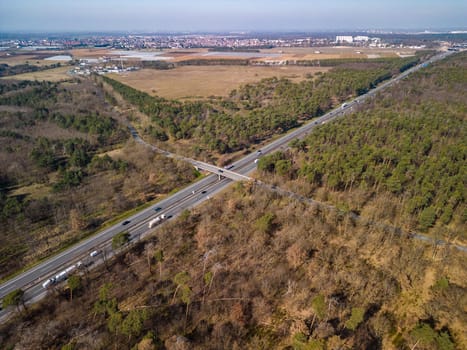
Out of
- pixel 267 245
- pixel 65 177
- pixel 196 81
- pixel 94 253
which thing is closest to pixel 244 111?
pixel 65 177

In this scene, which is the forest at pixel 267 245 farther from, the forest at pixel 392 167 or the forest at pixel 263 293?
the forest at pixel 392 167

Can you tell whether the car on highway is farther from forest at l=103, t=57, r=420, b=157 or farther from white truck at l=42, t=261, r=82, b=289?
forest at l=103, t=57, r=420, b=157

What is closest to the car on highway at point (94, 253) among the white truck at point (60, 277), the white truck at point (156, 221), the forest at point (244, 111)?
the white truck at point (60, 277)

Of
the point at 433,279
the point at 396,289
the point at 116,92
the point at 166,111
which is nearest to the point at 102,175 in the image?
the point at 166,111

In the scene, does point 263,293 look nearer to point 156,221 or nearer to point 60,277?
point 156,221

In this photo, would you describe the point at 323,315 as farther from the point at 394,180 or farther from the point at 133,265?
the point at 394,180

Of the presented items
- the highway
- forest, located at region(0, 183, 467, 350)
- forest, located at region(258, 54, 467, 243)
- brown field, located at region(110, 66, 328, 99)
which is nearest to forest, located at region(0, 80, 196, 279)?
the highway
